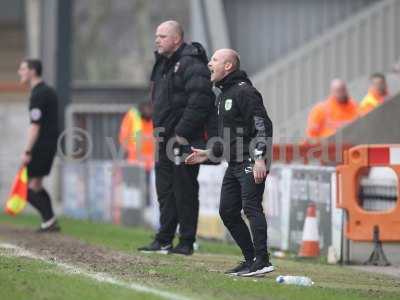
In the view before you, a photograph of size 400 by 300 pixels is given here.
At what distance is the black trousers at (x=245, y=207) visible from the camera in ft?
36.9

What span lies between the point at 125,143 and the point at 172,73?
789 centimetres

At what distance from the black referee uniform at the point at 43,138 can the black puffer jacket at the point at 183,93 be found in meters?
3.21

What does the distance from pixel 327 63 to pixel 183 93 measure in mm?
9617

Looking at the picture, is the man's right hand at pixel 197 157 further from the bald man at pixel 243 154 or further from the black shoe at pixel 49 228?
the black shoe at pixel 49 228

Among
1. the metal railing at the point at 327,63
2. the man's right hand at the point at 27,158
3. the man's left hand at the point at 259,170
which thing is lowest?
the man's left hand at the point at 259,170

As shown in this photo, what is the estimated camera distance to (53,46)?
85.4 feet

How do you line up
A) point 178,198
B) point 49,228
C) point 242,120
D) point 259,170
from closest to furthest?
point 259,170, point 242,120, point 178,198, point 49,228

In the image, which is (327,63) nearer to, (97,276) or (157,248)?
(157,248)

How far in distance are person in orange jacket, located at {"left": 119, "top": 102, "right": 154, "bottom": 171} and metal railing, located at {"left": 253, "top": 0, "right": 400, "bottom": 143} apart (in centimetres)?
262

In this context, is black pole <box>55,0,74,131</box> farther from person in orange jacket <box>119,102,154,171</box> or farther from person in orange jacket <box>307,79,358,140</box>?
person in orange jacket <box>307,79,358,140</box>

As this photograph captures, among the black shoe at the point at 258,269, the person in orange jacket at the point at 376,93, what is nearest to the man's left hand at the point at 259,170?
the black shoe at the point at 258,269

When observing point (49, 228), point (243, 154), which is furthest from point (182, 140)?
point (49, 228)

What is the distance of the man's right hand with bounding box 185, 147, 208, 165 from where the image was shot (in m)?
12.0

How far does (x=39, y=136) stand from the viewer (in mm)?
16562
